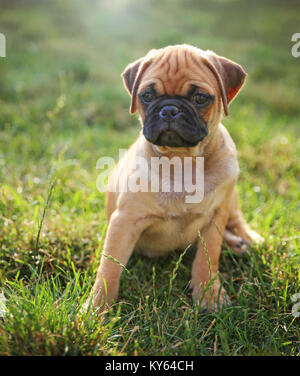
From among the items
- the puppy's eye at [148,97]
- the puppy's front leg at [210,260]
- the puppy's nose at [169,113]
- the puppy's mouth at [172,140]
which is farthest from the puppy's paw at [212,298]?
the puppy's eye at [148,97]

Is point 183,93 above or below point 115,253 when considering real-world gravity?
above

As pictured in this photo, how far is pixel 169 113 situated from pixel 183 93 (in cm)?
22

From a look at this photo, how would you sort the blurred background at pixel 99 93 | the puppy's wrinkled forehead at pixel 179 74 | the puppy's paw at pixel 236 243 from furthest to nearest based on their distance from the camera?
the blurred background at pixel 99 93 < the puppy's paw at pixel 236 243 < the puppy's wrinkled forehead at pixel 179 74

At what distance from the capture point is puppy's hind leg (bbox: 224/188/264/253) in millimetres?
3553

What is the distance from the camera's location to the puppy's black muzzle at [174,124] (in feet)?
8.86

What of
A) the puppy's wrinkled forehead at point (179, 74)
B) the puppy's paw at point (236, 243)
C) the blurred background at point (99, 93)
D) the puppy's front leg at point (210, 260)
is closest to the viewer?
the puppy's wrinkled forehead at point (179, 74)

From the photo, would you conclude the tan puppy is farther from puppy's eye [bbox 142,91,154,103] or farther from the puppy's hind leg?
the puppy's hind leg

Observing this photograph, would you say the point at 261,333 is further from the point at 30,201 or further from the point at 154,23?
the point at 154,23

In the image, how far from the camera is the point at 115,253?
2826 millimetres

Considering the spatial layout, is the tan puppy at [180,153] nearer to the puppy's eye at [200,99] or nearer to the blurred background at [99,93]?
the puppy's eye at [200,99]

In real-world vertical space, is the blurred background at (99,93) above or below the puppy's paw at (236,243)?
above

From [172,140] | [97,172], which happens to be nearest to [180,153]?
[172,140]

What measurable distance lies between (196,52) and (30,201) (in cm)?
214

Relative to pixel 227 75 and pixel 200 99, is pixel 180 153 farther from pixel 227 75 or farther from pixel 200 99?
pixel 227 75
